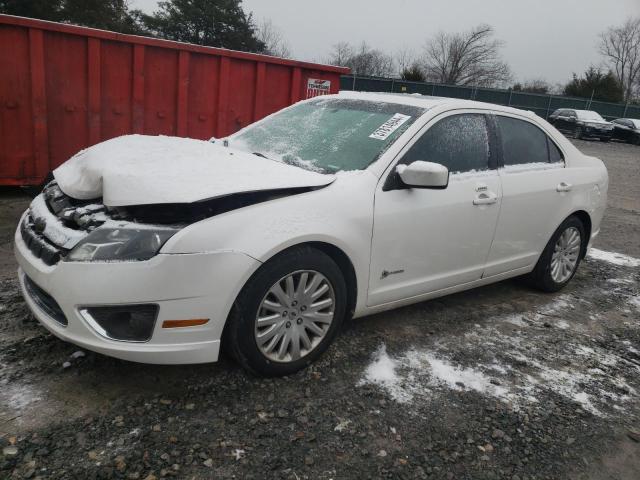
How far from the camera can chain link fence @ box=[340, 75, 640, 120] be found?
3127 cm

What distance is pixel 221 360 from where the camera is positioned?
2990 millimetres

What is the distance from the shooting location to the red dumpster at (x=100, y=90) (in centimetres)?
558

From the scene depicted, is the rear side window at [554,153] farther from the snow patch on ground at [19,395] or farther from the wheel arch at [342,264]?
the snow patch on ground at [19,395]

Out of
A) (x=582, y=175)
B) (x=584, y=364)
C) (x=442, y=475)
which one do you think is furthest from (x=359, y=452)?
(x=582, y=175)

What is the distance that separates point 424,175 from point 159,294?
158cm

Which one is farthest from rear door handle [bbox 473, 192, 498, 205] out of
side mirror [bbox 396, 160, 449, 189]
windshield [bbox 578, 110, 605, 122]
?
windshield [bbox 578, 110, 605, 122]

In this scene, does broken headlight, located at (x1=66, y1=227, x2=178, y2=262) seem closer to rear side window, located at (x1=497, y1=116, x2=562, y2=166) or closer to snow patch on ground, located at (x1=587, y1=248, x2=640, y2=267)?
rear side window, located at (x1=497, y1=116, x2=562, y2=166)

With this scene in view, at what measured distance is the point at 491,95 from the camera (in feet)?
109

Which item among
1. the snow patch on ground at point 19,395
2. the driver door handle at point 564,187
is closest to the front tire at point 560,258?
the driver door handle at point 564,187

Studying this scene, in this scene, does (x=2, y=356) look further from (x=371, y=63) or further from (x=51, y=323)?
(x=371, y=63)

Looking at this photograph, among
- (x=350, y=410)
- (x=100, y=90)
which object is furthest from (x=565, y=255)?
(x=100, y=90)

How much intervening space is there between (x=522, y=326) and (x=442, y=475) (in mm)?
1937

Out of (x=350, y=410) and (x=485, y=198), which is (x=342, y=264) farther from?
(x=485, y=198)

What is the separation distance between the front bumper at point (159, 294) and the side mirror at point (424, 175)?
1.07 m
